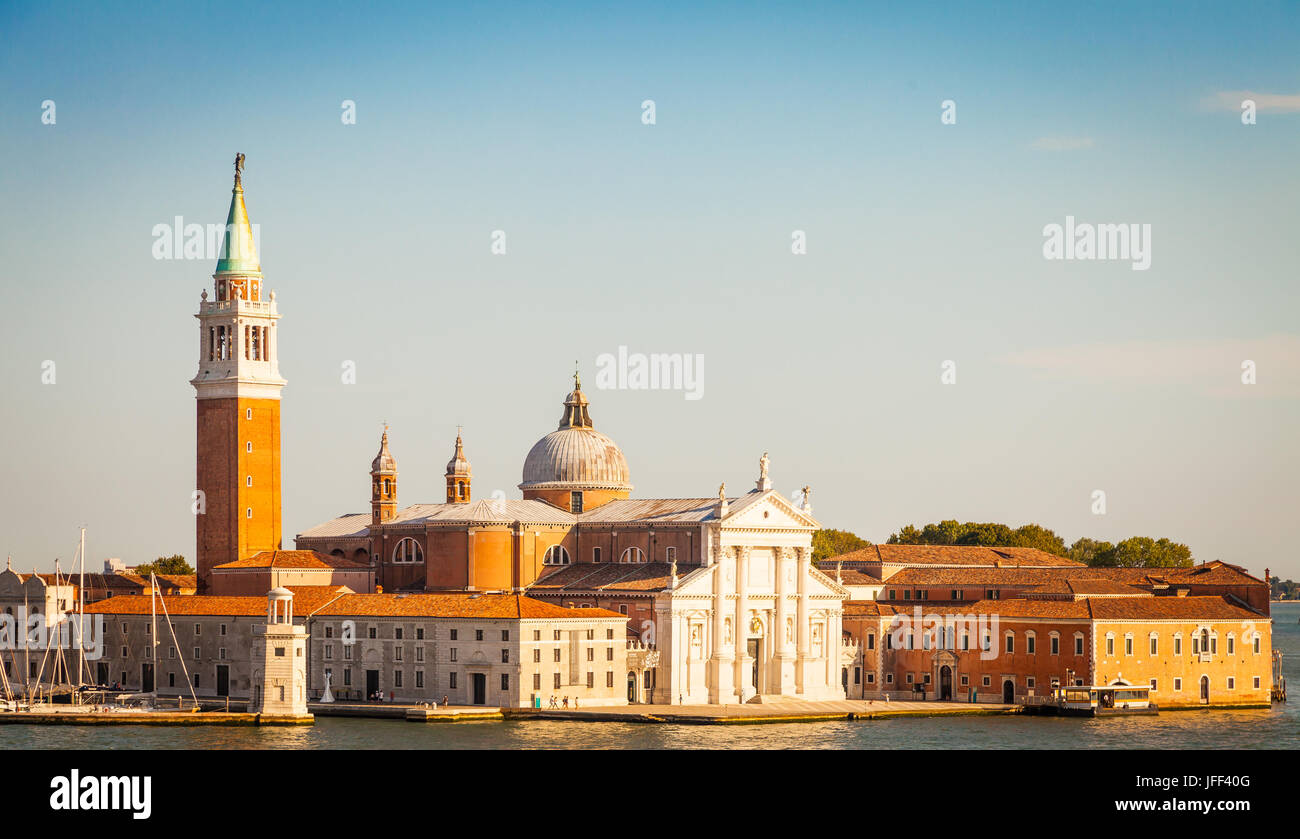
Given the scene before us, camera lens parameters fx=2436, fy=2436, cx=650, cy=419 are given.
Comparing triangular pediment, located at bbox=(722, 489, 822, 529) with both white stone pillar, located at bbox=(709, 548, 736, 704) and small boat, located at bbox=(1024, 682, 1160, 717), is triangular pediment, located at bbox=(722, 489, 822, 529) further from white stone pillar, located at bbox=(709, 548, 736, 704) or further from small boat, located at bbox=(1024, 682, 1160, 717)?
small boat, located at bbox=(1024, 682, 1160, 717)

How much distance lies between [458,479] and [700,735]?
2491 cm

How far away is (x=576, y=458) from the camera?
95812 mm

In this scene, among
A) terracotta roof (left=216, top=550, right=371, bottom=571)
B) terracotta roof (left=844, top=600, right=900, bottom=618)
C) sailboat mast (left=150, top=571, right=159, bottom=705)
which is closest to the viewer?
sailboat mast (left=150, top=571, right=159, bottom=705)

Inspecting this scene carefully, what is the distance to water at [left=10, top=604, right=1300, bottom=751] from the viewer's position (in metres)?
70.9

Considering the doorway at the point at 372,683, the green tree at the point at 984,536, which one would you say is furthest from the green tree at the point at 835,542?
the doorway at the point at 372,683

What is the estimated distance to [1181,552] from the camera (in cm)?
13525

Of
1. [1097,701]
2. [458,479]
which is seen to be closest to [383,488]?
[458,479]

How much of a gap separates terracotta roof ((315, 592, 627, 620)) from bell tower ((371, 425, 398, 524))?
10.8 metres

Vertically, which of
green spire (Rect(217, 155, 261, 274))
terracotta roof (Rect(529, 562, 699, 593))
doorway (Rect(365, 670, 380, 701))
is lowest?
doorway (Rect(365, 670, 380, 701))

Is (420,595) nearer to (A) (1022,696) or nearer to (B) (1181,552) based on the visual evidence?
(A) (1022,696)

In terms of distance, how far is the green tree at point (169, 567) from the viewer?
5121 inches

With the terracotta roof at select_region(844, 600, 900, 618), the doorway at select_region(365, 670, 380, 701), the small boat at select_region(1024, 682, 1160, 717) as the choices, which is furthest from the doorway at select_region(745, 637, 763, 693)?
Answer: the doorway at select_region(365, 670, 380, 701)

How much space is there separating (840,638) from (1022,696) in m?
6.91
